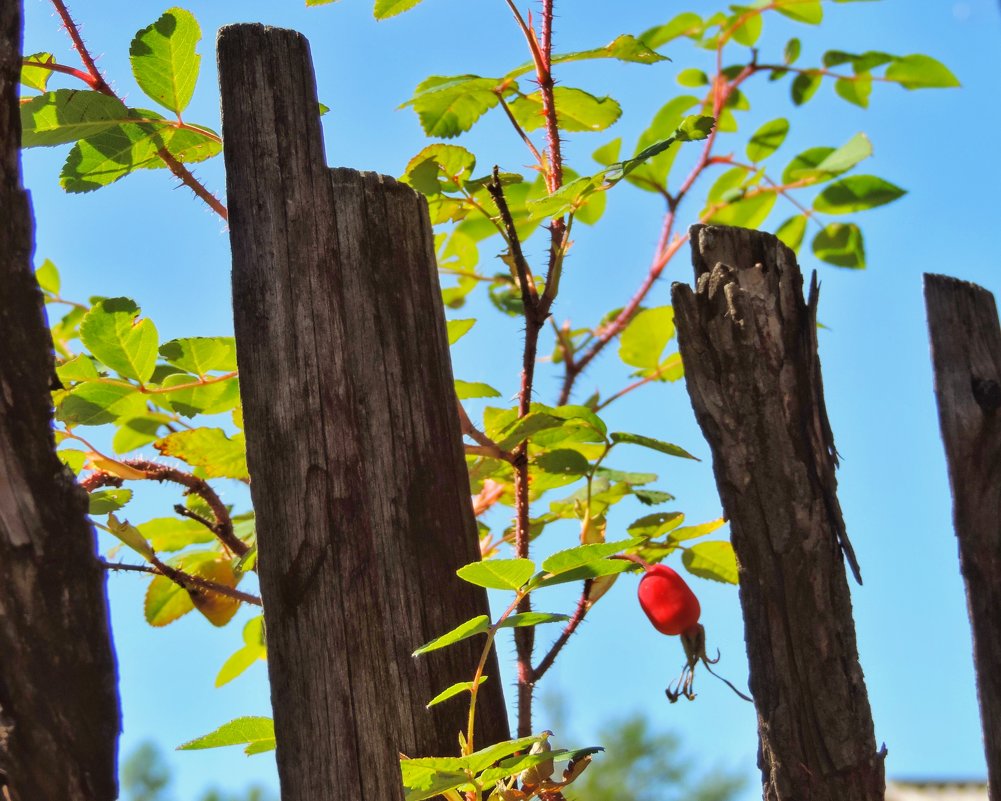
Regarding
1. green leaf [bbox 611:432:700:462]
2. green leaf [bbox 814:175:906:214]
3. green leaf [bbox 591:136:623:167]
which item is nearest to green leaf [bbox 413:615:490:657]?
green leaf [bbox 611:432:700:462]

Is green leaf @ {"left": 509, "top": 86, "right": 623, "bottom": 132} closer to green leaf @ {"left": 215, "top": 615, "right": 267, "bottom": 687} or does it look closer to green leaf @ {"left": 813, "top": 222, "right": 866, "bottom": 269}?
green leaf @ {"left": 813, "top": 222, "right": 866, "bottom": 269}

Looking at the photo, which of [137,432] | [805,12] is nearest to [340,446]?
[137,432]

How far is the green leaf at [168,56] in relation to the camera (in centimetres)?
115

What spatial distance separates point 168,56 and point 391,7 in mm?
294

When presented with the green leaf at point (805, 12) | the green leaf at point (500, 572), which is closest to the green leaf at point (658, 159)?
the green leaf at point (805, 12)

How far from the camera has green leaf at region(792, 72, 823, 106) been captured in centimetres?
192

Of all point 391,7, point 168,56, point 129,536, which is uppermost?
point 391,7

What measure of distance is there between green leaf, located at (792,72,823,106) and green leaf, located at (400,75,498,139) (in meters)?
0.77

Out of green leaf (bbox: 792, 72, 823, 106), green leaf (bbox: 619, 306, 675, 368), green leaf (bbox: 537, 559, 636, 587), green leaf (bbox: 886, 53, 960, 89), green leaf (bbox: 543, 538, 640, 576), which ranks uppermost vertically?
green leaf (bbox: 792, 72, 823, 106)

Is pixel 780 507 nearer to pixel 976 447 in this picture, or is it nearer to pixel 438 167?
pixel 976 447

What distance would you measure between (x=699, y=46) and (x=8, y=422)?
141 centimetres

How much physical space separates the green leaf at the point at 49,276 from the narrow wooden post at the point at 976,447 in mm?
1342

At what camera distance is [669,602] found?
115 cm

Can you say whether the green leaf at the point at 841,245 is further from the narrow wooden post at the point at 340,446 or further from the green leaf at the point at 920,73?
the narrow wooden post at the point at 340,446
